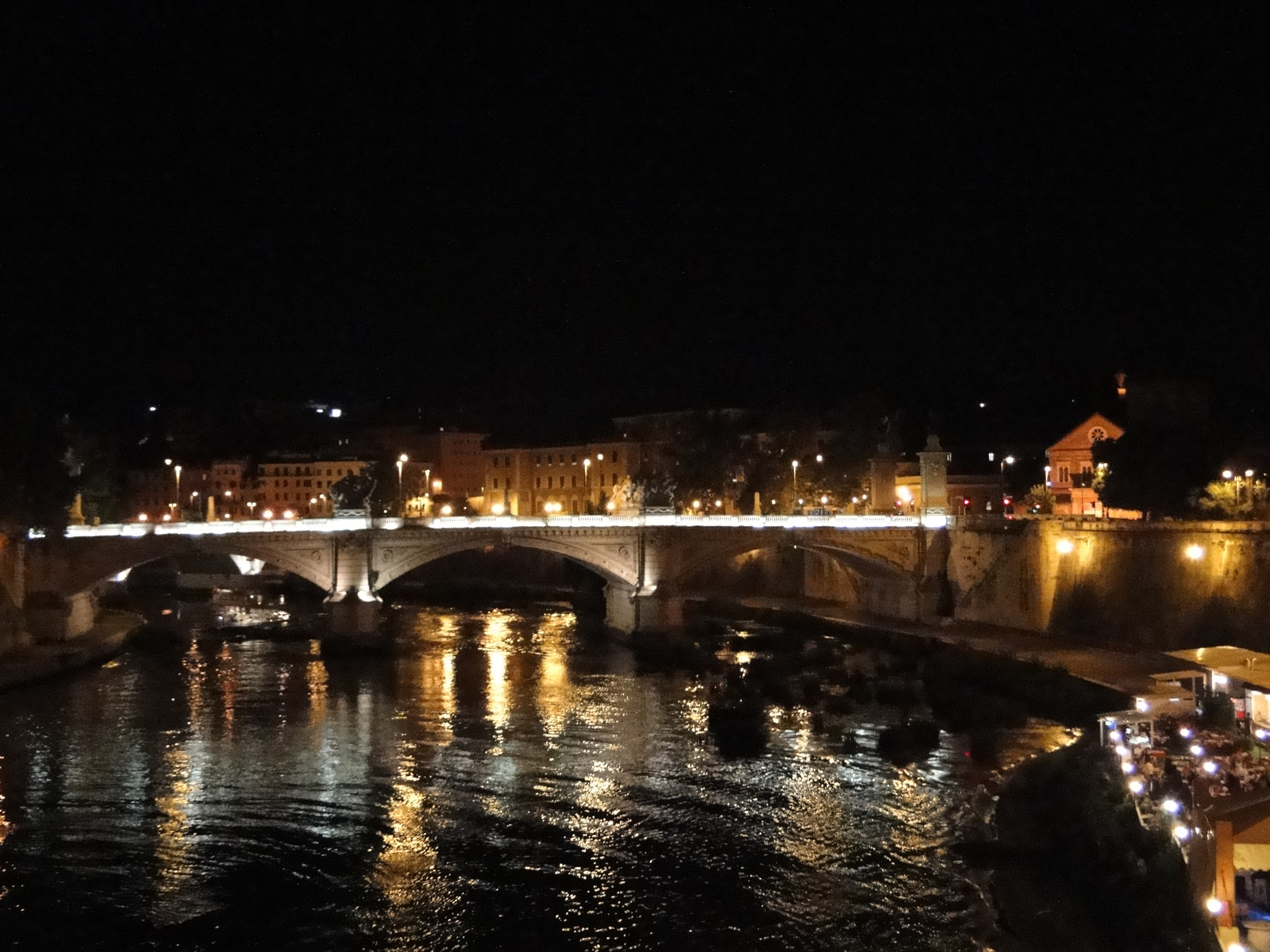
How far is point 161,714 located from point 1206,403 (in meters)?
43.8

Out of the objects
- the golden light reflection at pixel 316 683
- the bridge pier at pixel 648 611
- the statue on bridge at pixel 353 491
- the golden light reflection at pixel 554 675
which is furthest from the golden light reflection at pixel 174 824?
the statue on bridge at pixel 353 491

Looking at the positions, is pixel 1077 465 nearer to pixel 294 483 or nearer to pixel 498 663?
pixel 498 663

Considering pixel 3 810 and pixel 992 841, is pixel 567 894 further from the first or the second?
pixel 3 810

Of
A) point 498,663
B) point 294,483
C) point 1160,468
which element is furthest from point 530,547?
point 294,483

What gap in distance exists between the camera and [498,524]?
46.9 meters

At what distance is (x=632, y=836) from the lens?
21891 millimetres

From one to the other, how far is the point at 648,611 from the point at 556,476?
1630 inches

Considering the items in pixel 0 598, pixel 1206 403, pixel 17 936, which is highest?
pixel 1206 403

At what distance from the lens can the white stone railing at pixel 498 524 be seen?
43.7 metres

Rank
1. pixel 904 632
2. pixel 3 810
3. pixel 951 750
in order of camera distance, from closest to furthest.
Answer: pixel 3 810
pixel 951 750
pixel 904 632

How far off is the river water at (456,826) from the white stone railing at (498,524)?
30.1 feet

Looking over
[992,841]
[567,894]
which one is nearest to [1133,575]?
[992,841]

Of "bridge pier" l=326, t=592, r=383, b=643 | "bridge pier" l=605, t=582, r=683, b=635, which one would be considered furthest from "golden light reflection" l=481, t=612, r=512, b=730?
"bridge pier" l=605, t=582, r=683, b=635

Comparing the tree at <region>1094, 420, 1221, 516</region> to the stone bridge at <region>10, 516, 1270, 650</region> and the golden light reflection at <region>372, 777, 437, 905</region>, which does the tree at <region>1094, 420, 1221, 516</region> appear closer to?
the stone bridge at <region>10, 516, 1270, 650</region>
